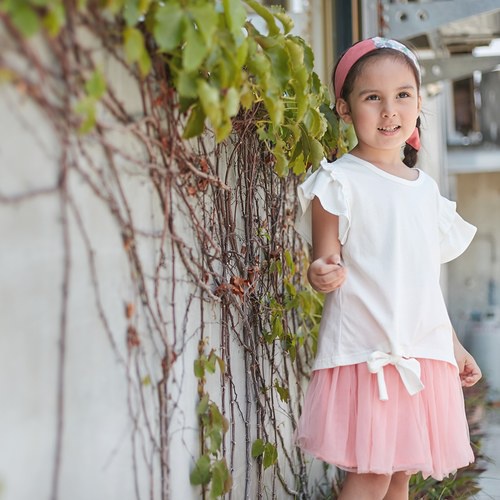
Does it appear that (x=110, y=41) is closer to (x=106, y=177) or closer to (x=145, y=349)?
(x=106, y=177)

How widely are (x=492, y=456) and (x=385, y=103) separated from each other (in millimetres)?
2554

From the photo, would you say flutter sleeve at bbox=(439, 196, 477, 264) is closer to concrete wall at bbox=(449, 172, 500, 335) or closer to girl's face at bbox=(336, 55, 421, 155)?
girl's face at bbox=(336, 55, 421, 155)

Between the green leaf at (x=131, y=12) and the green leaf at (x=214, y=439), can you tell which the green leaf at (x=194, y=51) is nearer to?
the green leaf at (x=131, y=12)

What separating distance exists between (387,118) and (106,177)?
85 cm

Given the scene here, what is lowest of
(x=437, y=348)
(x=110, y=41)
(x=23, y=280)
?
(x=437, y=348)

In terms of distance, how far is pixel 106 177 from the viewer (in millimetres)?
1338

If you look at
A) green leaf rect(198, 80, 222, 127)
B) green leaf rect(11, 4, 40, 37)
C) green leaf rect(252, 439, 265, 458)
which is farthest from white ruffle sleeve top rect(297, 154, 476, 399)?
green leaf rect(11, 4, 40, 37)

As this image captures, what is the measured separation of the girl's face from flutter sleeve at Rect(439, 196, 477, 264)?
0.22m

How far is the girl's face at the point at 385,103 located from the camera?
1955 mm

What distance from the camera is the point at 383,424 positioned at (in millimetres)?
1811

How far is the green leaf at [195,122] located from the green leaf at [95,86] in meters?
0.31

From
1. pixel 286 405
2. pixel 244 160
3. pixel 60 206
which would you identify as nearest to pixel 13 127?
pixel 60 206

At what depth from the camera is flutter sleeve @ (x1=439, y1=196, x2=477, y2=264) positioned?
2061 millimetres

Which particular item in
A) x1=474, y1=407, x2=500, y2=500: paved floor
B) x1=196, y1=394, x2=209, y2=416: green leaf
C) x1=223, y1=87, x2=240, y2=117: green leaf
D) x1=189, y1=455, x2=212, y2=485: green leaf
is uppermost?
x1=223, y1=87, x2=240, y2=117: green leaf
